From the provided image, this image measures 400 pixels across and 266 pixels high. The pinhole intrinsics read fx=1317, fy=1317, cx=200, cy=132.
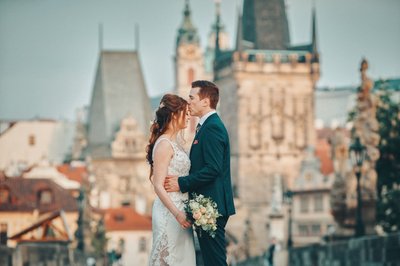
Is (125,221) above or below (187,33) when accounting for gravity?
below

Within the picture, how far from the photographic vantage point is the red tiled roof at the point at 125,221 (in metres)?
93.1

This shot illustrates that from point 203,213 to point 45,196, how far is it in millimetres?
66494

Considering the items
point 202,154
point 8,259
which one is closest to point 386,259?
point 8,259

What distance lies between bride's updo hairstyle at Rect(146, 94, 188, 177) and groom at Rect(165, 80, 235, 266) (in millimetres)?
100

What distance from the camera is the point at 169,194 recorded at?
34.3 ft

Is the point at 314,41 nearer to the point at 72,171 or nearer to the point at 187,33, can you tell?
the point at 72,171

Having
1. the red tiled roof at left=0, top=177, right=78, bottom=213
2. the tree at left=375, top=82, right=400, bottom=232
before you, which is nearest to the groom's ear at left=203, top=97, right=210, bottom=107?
the tree at left=375, top=82, right=400, bottom=232

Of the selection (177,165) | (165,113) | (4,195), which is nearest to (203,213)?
(177,165)

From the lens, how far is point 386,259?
60.5 ft

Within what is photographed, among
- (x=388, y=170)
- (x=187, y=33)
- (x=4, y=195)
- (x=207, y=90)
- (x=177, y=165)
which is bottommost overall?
(x=4, y=195)

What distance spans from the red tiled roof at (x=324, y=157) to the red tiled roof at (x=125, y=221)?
1344 centimetres

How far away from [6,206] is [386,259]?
56705mm

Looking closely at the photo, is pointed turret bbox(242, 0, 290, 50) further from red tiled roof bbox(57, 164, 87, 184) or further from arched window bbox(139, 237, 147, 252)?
arched window bbox(139, 237, 147, 252)

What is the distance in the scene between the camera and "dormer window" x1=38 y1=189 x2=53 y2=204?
7562 centimetres
